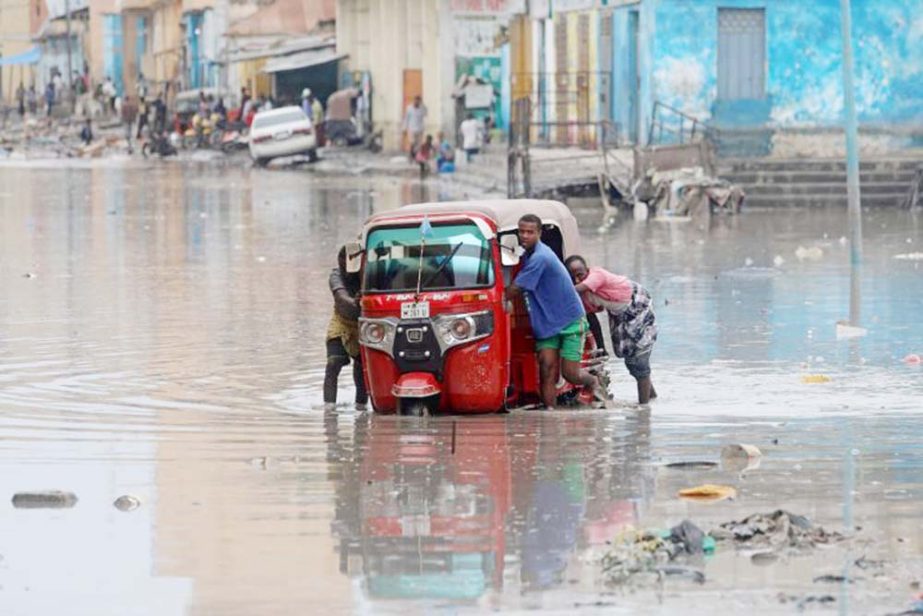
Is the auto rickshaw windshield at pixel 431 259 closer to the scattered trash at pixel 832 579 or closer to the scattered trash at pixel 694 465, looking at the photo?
the scattered trash at pixel 694 465

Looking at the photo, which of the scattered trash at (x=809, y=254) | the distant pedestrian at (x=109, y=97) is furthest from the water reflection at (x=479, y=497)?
the distant pedestrian at (x=109, y=97)

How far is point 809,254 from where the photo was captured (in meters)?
24.4

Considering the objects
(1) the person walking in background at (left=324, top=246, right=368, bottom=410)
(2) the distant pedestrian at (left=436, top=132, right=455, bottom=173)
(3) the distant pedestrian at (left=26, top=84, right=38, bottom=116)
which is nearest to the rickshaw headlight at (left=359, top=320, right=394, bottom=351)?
(1) the person walking in background at (left=324, top=246, right=368, bottom=410)

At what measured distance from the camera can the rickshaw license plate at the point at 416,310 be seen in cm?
1225

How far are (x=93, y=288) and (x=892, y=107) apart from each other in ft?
65.3

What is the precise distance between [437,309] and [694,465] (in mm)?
2128

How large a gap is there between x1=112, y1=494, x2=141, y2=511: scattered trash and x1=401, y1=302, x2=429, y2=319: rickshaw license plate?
2.84 metres

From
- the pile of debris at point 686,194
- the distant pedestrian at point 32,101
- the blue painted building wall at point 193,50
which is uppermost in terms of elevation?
the blue painted building wall at point 193,50

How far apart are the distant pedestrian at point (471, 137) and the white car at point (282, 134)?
7.29 m

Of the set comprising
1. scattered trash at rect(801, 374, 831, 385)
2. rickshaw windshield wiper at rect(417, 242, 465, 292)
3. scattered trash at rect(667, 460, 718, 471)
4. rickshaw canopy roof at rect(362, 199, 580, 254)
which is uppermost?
rickshaw canopy roof at rect(362, 199, 580, 254)

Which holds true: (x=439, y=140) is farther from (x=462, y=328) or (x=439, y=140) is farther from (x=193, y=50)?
(x=462, y=328)

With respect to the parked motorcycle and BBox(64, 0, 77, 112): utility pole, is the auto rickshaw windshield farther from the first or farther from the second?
BBox(64, 0, 77, 112): utility pole

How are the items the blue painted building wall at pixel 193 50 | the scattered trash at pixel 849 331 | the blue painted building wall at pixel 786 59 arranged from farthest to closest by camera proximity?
the blue painted building wall at pixel 193 50
the blue painted building wall at pixel 786 59
the scattered trash at pixel 849 331

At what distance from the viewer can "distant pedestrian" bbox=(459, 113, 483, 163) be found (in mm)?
43281
